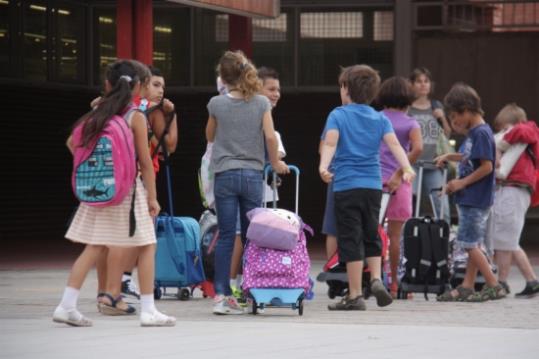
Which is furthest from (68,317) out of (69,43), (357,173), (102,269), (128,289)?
(69,43)

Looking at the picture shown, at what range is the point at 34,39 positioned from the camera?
22.8 metres

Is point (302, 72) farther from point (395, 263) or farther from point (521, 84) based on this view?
point (395, 263)

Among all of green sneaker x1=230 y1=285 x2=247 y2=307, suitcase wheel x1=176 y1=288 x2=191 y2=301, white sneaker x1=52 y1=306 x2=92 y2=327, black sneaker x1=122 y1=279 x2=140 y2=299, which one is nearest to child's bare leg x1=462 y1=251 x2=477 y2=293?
green sneaker x1=230 y1=285 x2=247 y2=307

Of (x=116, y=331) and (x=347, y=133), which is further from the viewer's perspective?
(x=347, y=133)

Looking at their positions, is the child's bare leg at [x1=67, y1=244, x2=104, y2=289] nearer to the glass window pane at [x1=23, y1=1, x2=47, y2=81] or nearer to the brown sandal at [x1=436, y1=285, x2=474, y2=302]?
the brown sandal at [x1=436, y1=285, x2=474, y2=302]

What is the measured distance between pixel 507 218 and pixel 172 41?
11903 mm

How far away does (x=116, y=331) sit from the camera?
859 centimetres

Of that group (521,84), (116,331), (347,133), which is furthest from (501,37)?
(116,331)

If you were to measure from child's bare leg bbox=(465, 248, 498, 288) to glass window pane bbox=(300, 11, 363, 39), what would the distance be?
10917 millimetres

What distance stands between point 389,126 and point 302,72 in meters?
12.7

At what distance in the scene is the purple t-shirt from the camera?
Result: 11.7 metres

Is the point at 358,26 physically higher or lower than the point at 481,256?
higher

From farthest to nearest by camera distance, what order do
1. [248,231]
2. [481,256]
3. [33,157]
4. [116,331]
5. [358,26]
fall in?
[33,157] → [358,26] → [481,256] → [248,231] → [116,331]

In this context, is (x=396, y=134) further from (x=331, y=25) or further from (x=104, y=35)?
(x=104, y=35)
